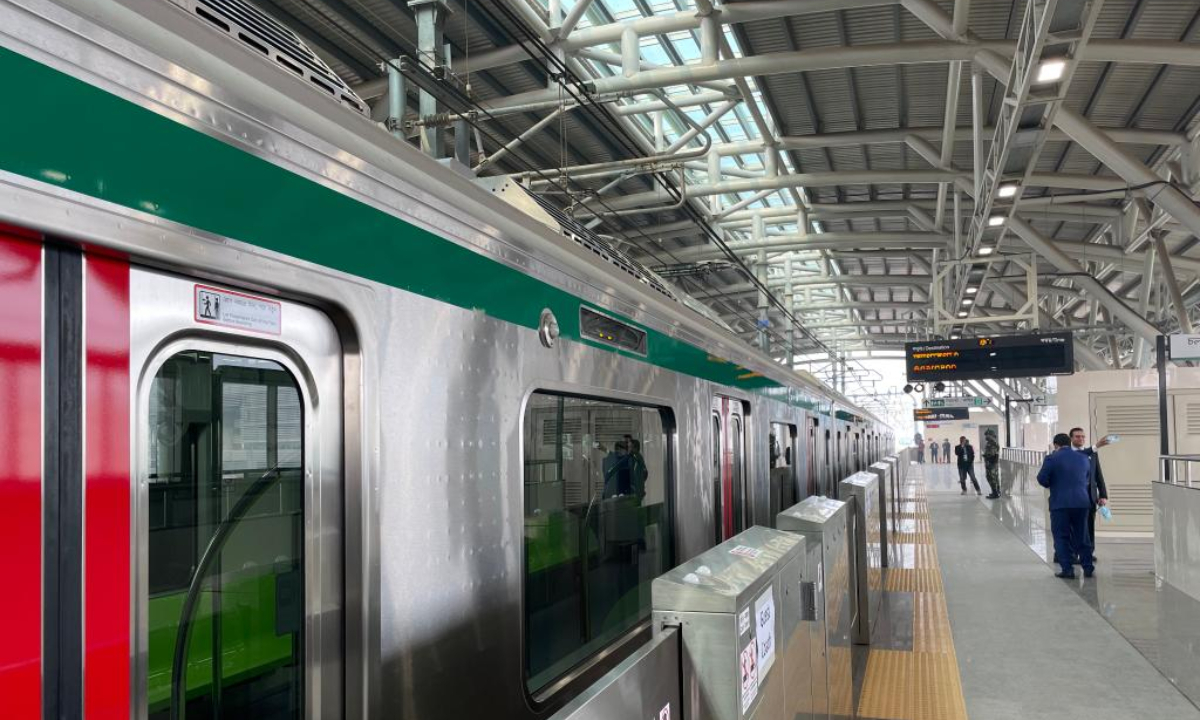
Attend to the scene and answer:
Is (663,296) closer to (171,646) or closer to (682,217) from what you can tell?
(171,646)

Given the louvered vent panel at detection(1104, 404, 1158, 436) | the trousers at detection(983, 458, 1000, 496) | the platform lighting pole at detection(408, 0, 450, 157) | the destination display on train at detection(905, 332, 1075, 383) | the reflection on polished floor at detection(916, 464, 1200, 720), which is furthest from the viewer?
the trousers at detection(983, 458, 1000, 496)

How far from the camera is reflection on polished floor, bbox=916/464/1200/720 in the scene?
5.58 meters

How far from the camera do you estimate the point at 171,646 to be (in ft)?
5.55

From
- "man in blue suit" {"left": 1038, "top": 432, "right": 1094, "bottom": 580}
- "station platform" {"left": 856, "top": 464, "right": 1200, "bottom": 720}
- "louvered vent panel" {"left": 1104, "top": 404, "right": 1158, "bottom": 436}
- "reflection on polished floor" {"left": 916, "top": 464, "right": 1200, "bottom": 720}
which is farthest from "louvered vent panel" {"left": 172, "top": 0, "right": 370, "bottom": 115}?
"louvered vent panel" {"left": 1104, "top": 404, "right": 1158, "bottom": 436}

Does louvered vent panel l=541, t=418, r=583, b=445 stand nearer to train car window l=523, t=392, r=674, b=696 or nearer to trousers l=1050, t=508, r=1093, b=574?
train car window l=523, t=392, r=674, b=696

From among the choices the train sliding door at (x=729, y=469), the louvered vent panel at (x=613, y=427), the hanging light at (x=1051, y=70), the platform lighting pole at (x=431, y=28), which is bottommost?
the train sliding door at (x=729, y=469)

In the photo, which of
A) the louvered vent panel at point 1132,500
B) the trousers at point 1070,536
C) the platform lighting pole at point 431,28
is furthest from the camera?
the louvered vent panel at point 1132,500

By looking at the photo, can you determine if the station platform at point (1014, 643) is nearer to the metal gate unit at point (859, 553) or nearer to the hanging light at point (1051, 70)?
the metal gate unit at point (859, 553)

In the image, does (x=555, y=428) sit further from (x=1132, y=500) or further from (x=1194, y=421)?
(x=1194, y=421)

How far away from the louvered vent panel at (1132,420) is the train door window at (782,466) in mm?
7685

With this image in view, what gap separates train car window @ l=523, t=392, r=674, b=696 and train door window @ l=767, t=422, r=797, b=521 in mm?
3297

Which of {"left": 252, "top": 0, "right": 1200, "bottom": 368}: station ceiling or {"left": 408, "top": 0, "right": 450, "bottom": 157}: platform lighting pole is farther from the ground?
{"left": 252, "top": 0, "right": 1200, "bottom": 368}: station ceiling

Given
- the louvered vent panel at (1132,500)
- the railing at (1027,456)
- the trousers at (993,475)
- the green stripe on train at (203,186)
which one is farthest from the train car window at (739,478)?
the trousers at (993,475)

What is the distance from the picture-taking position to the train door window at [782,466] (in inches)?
310
